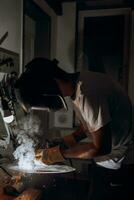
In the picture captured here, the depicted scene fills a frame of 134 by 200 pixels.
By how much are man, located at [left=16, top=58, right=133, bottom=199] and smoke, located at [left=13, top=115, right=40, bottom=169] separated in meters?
0.13

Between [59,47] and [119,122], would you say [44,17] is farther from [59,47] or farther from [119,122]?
[119,122]

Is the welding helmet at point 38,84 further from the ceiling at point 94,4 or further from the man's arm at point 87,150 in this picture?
the ceiling at point 94,4

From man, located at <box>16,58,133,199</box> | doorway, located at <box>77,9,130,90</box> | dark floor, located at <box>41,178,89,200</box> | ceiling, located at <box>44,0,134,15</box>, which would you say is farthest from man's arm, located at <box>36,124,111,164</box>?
ceiling, located at <box>44,0,134,15</box>

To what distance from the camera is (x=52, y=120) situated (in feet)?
11.3

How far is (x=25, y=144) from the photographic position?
6.33 feet

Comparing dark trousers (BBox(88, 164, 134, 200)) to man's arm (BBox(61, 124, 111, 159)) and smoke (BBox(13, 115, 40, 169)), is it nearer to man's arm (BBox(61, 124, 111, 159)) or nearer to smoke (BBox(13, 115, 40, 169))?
man's arm (BBox(61, 124, 111, 159))

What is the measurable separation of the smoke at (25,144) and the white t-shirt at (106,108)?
1.38 feet

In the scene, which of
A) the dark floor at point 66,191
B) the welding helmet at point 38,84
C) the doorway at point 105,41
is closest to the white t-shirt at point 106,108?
the welding helmet at point 38,84

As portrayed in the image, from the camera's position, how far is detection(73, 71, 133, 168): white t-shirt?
1384 mm

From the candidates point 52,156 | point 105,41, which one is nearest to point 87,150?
point 52,156

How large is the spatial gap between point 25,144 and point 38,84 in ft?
2.38

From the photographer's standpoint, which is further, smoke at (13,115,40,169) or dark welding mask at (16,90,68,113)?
smoke at (13,115,40,169)

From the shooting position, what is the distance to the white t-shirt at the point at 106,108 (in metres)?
1.38

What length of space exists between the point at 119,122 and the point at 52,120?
2.00 meters
